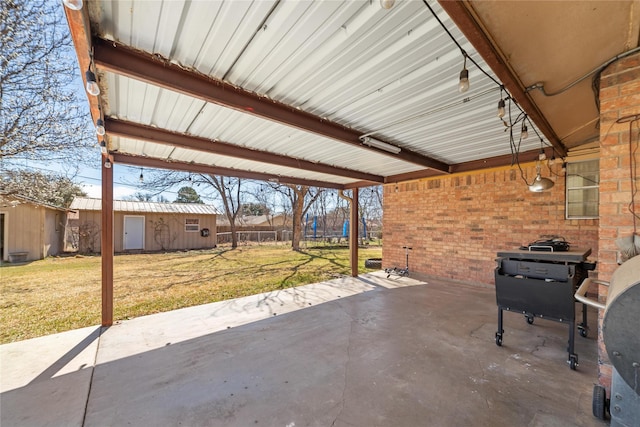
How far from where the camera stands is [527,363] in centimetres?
278

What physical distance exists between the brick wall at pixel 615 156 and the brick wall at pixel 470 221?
11.8 ft

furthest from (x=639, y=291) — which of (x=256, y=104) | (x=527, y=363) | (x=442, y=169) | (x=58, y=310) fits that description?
(x=58, y=310)

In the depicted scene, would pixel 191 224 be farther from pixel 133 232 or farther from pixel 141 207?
pixel 133 232

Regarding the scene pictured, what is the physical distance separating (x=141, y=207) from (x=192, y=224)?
8.40 ft

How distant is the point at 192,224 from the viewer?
1480 cm

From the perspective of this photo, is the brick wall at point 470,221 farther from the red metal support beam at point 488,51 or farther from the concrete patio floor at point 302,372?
the red metal support beam at point 488,51

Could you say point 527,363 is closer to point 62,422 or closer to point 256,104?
point 256,104

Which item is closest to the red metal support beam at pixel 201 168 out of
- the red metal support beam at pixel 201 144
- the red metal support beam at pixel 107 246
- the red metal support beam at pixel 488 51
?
the red metal support beam at pixel 107 246

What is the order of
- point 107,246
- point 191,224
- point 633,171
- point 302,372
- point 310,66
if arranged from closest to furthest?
point 633,171
point 310,66
point 302,372
point 107,246
point 191,224

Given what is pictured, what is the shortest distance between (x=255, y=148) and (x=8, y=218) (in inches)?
449

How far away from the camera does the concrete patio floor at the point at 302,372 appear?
6.77 ft

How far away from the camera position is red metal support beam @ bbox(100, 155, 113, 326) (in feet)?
12.8

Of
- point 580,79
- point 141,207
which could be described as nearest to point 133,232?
point 141,207

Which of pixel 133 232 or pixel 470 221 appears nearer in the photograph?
pixel 470 221
